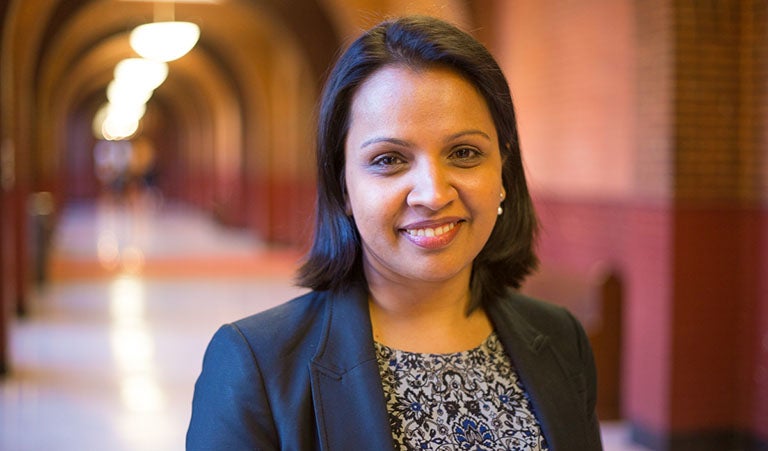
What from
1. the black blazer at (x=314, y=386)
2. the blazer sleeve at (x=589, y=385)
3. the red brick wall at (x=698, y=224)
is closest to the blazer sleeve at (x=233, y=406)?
the black blazer at (x=314, y=386)

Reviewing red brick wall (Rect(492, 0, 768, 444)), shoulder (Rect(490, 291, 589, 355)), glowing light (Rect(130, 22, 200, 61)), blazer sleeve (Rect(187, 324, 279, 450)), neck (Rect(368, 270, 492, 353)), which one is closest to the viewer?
blazer sleeve (Rect(187, 324, 279, 450))

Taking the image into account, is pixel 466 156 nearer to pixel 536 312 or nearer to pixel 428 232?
pixel 428 232

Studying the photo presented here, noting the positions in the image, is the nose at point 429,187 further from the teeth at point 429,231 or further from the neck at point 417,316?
the neck at point 417,316

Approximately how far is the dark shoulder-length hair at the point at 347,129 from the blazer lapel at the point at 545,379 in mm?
74

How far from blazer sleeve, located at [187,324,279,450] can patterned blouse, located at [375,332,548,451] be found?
0.79 feet

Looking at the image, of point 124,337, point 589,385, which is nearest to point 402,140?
point 589,385

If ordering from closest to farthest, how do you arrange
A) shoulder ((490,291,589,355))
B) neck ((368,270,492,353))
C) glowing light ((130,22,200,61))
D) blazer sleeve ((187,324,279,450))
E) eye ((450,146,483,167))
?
1. blazer sleeve ((187,324,279,450))
2. eye ((450,146,483,167))
3. neck ((368,270,492,353))
4. shoulder ((490,291,589,355))
5. glowing light ((130,22,200,61))

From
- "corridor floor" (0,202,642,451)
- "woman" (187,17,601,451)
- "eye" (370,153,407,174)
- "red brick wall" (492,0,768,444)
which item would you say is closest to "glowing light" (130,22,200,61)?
"corridor floor" (0,202,642,451)

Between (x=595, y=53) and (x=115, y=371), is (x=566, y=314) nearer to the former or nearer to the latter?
(x=595, y=53)

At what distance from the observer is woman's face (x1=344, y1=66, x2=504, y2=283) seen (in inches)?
65.2

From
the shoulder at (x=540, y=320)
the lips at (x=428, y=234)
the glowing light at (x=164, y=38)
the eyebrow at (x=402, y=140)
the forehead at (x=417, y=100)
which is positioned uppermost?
the glowing light at (x=164, y=38)

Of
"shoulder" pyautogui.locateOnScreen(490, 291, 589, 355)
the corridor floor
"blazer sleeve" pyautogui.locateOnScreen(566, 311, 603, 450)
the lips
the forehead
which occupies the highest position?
the forehead

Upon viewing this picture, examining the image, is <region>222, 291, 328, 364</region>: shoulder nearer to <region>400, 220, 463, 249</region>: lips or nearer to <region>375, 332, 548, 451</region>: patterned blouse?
<region>375, 332, 548, 451</region>: patterned blouse

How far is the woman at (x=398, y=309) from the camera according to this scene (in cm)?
164
